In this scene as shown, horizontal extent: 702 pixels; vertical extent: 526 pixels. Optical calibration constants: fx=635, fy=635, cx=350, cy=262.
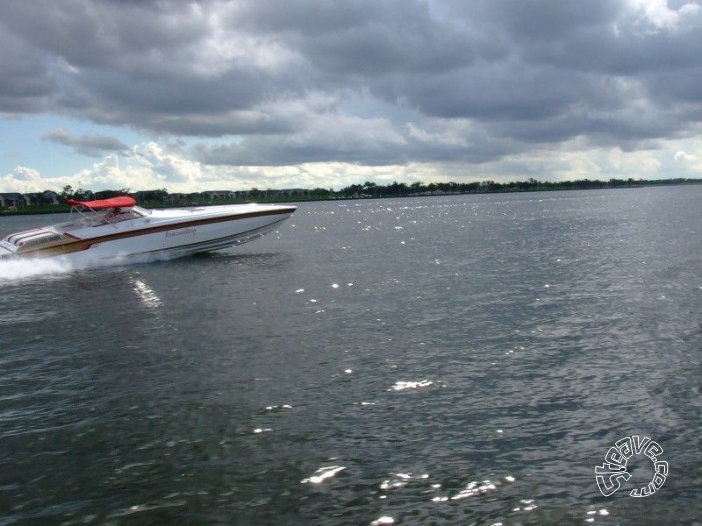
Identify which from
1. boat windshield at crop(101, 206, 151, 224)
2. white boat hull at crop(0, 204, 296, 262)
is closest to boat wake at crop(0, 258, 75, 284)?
white boat hull at crop(0, 204, 296, 262)

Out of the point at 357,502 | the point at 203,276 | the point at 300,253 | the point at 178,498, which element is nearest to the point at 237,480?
the point at 178,498

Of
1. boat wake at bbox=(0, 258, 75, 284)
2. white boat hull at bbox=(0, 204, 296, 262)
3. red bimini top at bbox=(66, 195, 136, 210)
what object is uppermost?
red bimini top at bbox=(66, 195, 136, 210)

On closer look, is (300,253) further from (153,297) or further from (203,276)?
(153,297)

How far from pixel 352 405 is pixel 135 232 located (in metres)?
27.5

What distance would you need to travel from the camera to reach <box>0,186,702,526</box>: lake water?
7934 mm

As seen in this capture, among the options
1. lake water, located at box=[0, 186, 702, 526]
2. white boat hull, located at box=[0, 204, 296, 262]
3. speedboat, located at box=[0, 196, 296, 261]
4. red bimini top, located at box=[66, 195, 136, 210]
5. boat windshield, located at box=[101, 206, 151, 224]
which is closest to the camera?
lake water, located at box=[0, 186, 702, 526]

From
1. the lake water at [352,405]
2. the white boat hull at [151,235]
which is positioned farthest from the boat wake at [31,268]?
the lake water at [352,405]

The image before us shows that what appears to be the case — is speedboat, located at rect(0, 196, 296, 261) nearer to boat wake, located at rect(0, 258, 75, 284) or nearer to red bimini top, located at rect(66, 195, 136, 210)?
red bimini top, located at rect(66, 195, 136, 210)

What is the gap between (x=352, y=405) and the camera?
11.2 m

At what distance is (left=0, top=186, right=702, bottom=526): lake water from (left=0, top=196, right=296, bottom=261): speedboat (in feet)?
38.8

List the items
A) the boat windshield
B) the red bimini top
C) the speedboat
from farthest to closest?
the boat windshield < the speedboat < the red bimini top

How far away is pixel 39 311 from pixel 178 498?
1625 cm

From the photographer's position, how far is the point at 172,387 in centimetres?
1250

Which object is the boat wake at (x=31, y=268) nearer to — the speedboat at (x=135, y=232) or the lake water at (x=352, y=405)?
the speedboat at (x=135, y=232)
